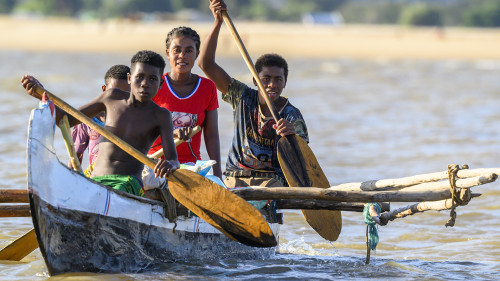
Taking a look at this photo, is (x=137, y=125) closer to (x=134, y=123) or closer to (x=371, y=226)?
(x=134, y=123)

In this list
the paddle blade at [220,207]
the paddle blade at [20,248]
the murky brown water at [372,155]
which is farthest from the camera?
the murky brown water at [372,155]

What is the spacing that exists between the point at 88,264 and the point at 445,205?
2164mm

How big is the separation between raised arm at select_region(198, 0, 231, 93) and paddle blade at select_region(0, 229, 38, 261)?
1.60 metres

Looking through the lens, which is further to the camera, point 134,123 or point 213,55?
point 213,55

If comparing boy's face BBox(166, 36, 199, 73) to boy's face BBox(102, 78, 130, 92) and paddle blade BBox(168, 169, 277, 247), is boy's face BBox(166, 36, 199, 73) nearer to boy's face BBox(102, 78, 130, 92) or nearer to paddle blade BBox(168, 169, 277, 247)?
boy's face BBox(102, 78, 130, 92)

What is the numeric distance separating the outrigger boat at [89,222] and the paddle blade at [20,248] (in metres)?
0.85

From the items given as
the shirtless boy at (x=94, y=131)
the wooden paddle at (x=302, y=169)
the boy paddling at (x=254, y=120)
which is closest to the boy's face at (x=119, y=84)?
the shirtless boy at (x=94, y=131)

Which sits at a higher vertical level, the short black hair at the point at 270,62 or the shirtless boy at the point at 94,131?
the short black hair at the point at 270,62

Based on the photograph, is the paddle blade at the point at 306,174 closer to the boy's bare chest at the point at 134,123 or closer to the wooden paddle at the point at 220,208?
the wooden paddle at the point at 220,208

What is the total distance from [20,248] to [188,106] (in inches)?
56.9

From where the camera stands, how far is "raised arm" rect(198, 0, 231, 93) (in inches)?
225

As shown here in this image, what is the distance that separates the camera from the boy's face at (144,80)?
16.0ft

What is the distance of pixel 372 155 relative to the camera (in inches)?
440

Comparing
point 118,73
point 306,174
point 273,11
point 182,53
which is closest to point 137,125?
point 182,53
